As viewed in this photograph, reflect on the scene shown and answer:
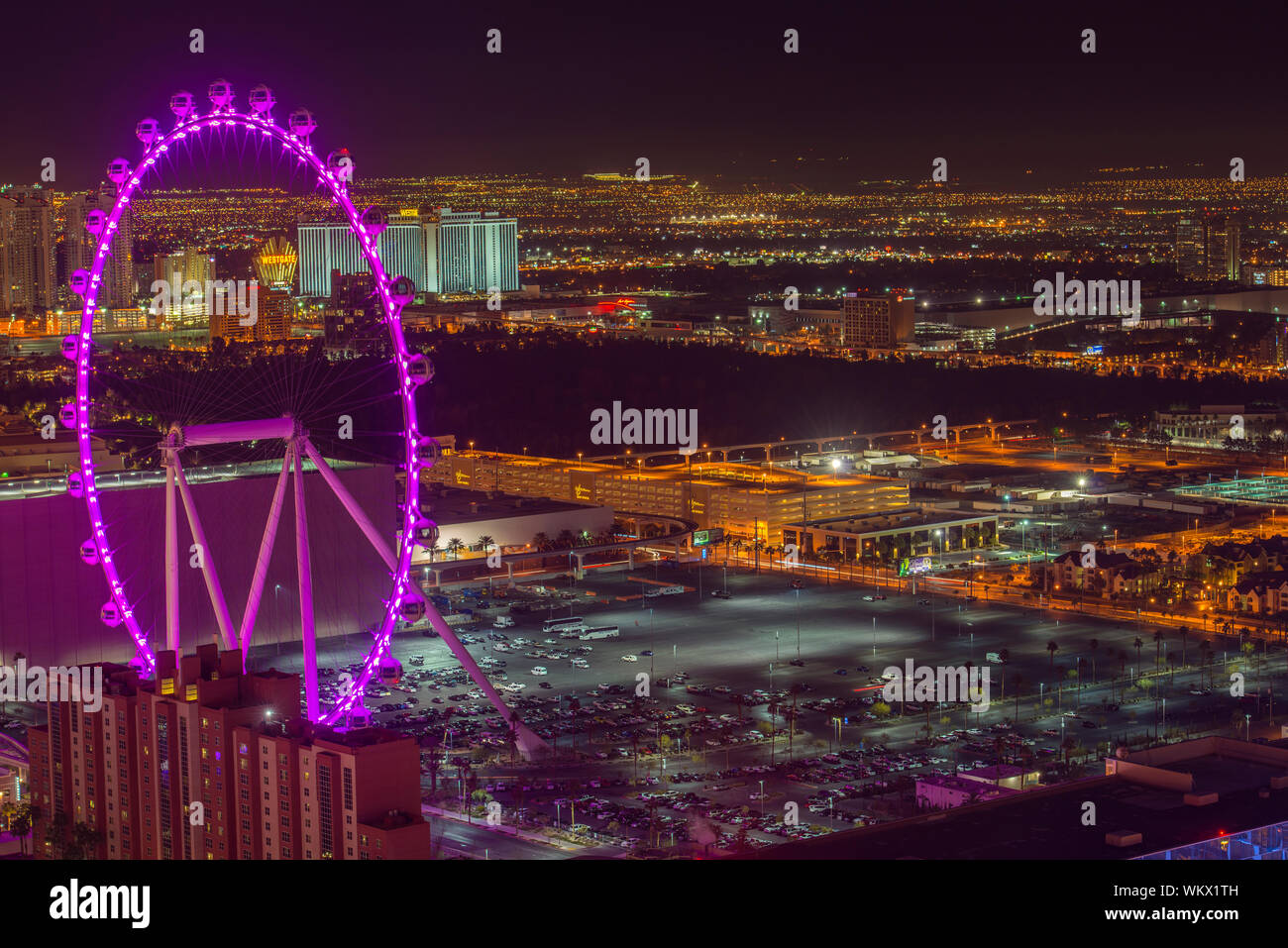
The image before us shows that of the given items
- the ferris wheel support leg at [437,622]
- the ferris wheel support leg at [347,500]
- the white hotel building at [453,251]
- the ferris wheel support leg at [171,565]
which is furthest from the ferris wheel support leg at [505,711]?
the white hotel building at [453,251]

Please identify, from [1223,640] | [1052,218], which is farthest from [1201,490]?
[1052,218]

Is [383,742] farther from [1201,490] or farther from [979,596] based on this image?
[1201,490]

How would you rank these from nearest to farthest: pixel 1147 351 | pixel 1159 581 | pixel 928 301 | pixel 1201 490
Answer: pixel 1159 581 → pixel 1201 490 → pixel 1147 351 → pixel 928 301

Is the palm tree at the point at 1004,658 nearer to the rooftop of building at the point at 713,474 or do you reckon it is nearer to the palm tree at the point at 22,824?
the rooftop of building at the point at 713,474

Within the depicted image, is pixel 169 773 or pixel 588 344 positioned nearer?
pixel 169 773

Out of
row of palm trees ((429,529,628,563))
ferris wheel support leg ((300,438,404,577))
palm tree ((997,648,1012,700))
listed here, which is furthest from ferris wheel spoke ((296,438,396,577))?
row of palm trees ((429,529,628,563))

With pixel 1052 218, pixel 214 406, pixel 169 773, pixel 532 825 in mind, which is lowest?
pixel 532 825
